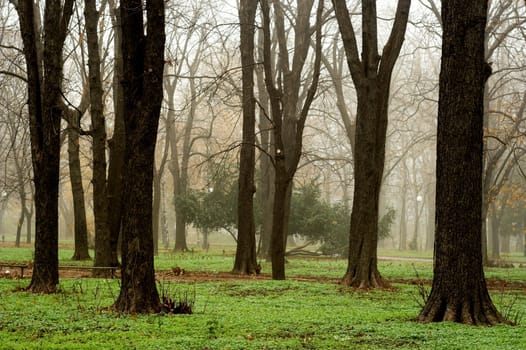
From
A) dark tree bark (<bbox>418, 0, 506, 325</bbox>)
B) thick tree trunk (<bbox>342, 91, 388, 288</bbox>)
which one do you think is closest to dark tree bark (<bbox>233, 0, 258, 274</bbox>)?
thick tree trunk (<bbox>342, 91, 388, 288</bbox>)

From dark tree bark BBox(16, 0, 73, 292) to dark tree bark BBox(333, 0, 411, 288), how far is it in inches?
245

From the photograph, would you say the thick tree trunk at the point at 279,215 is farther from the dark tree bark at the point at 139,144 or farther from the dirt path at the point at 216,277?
the dark tree bark at the point at 139,144

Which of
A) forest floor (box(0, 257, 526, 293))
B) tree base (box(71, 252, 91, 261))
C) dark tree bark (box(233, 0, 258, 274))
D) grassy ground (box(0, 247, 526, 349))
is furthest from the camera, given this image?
tree base (box(71, 252, 91, 261))

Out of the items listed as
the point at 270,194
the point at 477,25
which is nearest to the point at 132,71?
the point at 477,25

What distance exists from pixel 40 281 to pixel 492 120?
34.7 metres

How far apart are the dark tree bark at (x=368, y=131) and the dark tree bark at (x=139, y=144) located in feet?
20.6

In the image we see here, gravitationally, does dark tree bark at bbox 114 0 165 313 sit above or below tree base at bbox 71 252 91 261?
above

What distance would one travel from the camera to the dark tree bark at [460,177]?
9.03 m

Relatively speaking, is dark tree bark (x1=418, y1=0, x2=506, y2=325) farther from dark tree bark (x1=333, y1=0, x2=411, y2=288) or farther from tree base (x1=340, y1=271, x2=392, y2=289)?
dark tree bark (x1=333, y1=0, x2=411, y2=288)

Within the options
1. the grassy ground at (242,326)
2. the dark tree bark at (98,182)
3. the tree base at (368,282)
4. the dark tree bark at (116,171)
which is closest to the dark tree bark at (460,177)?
the grassy ground at (242,326)

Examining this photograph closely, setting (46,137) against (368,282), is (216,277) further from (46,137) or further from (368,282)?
(46,137)

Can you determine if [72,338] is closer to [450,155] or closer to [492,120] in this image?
[450,155]

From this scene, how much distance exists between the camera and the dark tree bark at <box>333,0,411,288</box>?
48.6 ft

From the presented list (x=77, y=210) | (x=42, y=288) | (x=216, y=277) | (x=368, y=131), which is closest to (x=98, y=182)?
(x=216, y=277)
